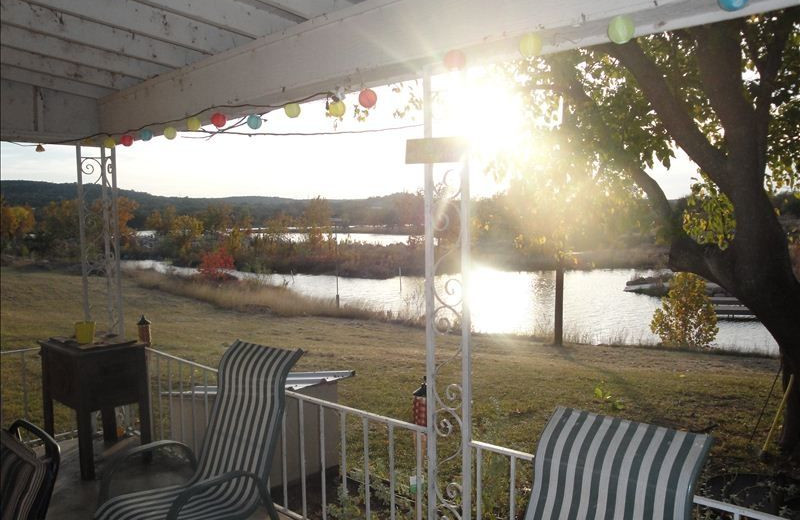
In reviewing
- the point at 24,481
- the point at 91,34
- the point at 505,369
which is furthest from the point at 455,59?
the point at 505,369

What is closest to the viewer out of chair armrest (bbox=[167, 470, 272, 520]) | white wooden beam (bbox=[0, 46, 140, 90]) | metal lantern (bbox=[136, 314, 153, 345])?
chair armrest (bbox=[167, 470, 272, 520])

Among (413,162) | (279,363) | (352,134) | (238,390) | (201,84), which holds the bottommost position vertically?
(238,390)

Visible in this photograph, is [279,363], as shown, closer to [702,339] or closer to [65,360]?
[65,360]

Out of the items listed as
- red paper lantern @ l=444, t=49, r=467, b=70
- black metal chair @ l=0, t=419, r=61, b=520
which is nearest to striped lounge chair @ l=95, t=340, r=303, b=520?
black metal chair @ l=0, t=419, r=61, b=520

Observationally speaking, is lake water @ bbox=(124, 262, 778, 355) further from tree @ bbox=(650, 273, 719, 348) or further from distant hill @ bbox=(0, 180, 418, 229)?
distant hill @ bbox=(0, 180, 418, 229)

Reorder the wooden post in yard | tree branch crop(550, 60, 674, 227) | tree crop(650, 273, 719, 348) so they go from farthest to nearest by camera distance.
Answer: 1. the wooden post in yard
2. tree crop(650, 273, 719, 348)
3. tree branch crop(550, 60, 674, 227)

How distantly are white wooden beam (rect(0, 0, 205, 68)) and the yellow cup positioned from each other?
65.5 inches

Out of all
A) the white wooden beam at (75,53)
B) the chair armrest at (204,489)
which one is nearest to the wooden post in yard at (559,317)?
the white wooden beam at (75,53)

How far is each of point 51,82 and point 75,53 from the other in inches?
31.0

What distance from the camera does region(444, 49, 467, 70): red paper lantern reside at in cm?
201

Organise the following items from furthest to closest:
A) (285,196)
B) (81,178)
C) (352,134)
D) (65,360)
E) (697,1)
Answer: (285,196) → (81,178) → (65,360) → (352,134) → (697,1)

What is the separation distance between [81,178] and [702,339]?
10388mm

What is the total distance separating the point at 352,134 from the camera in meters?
2.94

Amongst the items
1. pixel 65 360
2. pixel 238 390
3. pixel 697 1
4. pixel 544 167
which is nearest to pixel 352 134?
pixel 238 390
